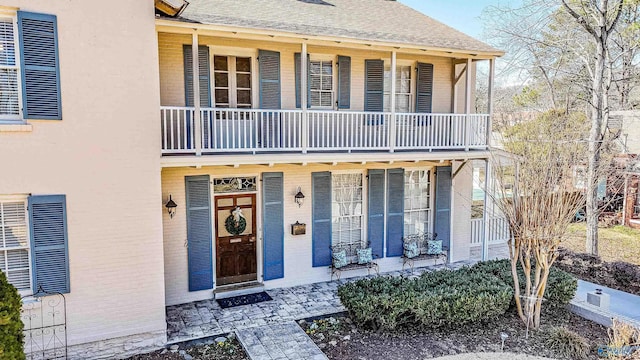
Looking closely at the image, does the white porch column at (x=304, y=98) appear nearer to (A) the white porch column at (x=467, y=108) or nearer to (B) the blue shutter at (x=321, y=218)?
(B) the blue shutter at (x=321, y=218)

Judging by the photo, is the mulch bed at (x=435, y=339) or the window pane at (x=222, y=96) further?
the window pane at (x=222, y=96)

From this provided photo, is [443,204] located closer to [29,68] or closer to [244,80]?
[244,80]

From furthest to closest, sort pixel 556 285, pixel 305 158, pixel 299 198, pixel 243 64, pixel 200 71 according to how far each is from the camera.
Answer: pixel 299 198
pixel 243 64
pixel 305 158
pixel 200 71
pixel 556 285

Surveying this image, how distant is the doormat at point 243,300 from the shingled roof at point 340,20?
595 centimetres

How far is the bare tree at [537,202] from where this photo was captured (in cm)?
805

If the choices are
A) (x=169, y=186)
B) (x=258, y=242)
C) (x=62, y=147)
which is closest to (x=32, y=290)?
(x=62, y=147)

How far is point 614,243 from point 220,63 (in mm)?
16151

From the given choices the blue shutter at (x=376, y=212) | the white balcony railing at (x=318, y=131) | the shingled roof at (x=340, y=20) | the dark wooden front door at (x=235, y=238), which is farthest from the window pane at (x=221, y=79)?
the blue shutter at (x=376, y=212)

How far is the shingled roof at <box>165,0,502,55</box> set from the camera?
893 centimetres

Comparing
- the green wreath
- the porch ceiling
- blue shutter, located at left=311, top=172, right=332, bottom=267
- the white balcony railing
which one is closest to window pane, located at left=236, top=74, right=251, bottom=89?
the white balcony railing

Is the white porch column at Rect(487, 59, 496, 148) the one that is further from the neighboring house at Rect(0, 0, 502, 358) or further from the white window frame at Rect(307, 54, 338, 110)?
the white window frame at Rect(307, 54, 338, 110)

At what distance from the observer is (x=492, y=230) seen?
14.0 m

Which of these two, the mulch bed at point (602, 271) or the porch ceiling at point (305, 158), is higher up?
the porch ceiling at point (305, 158)

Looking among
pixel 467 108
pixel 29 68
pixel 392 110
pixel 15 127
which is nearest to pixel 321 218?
pixel 392 110
